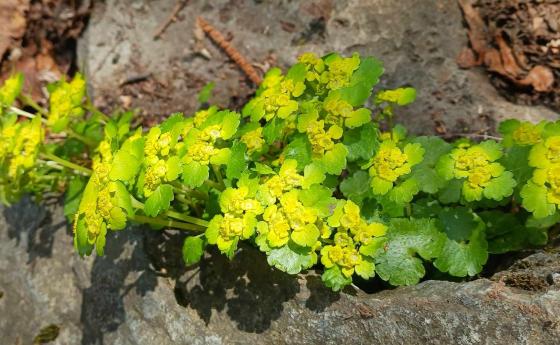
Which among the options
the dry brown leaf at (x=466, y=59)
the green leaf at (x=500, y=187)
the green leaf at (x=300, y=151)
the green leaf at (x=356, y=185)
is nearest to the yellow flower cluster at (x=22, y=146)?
the green leaf at (x=300, y=151)

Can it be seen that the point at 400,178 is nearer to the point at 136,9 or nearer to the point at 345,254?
the point at 345,254

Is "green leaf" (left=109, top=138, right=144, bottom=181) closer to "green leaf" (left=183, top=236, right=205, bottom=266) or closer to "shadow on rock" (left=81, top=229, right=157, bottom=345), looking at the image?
"green leaf" (left=183, top=236, right=205, bottom=266)

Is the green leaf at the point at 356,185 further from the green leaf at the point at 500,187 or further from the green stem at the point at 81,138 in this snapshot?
the green stem at the point at 81,138

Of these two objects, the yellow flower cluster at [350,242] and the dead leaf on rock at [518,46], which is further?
the dead leaf on rock at [518,46]

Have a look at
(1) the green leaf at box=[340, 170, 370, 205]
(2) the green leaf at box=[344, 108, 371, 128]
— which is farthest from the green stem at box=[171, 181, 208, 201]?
(2) the green leaf at box=[344, 108, 371, 128]

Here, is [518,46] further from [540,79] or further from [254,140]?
[254,140]

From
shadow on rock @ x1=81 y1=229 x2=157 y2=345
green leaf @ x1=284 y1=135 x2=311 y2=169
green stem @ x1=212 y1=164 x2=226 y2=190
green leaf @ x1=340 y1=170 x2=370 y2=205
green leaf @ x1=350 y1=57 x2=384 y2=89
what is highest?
green leaf @ x1=350 y1=57 x2=384 y2=89

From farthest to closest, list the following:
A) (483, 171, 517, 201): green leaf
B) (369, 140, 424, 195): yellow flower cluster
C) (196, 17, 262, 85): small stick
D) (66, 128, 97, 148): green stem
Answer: (196, 17, 262, 85): small stick < (66, 128, 97, 148): green stem < (369, 140, 424, 195): yellow flower cluster < (483, 171, 517, 201): green leaf
